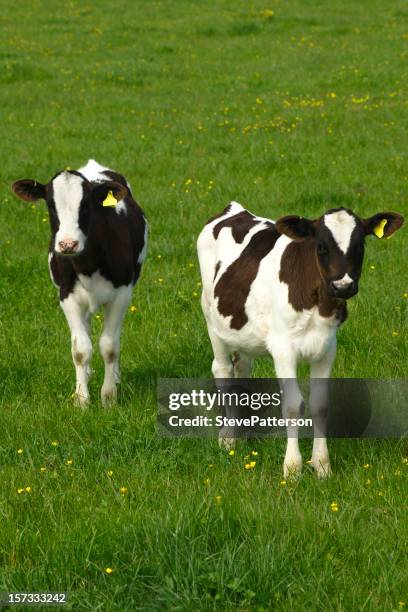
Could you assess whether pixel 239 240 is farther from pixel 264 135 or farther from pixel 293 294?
pixel 264 135

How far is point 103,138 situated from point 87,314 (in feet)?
31.6

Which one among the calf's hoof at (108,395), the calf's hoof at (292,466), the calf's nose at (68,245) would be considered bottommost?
the calf's hoof at (108,395)

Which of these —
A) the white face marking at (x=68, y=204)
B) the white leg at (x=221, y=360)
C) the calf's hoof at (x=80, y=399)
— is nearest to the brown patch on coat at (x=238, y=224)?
the white leg at (x=221, y=360)

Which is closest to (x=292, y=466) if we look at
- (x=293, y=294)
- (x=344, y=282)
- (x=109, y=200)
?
(x=293, y=294)

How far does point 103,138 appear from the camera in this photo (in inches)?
683

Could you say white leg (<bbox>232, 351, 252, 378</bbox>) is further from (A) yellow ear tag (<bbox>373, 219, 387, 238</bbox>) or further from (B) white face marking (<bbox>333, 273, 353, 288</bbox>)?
(B) white face marking (<bbox>333, 273, 353, 288</bbox>)

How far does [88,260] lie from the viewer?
7.96 metres

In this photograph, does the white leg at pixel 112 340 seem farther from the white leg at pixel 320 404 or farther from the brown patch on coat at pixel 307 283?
the brown patch on coat at pixel 307 283

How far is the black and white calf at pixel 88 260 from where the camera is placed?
758 centimetres

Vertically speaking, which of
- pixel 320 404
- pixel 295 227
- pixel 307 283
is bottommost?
pixel 320 404

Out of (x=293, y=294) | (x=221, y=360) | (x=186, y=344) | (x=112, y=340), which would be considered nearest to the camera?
(x=293, y=294)

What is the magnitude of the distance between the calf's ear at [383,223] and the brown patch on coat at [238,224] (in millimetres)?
1383

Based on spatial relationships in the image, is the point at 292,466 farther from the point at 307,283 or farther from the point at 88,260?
the point at 88,260

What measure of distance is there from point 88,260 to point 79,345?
69 centimetres
